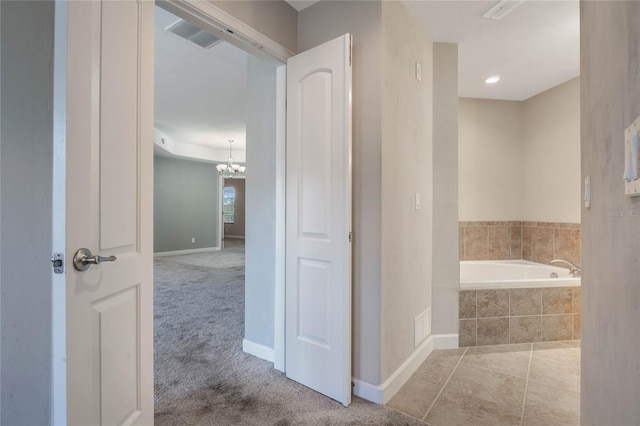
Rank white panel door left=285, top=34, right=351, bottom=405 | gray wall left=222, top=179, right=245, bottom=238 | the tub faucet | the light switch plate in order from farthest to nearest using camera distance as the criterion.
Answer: gray wall left=222, top=179, right=245, bottom=238, the tub faucet, white panel door left=285, top=34, right=351, bottom=405, the light switch plate

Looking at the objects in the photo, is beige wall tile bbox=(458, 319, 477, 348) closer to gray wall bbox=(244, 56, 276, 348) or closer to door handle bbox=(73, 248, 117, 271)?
gray wall bbox=(244, 56, 276, 348)

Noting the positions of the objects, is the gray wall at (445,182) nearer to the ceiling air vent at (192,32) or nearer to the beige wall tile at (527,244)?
the beige wall tile at (527,244)

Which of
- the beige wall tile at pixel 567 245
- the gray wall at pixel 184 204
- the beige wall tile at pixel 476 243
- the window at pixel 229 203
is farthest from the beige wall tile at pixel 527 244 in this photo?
the window at pixel 229 203

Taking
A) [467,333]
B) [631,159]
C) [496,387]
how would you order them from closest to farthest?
[631,159]
[496,387]
[467,333]

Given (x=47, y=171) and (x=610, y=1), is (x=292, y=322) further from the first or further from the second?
(x=610, y=1)

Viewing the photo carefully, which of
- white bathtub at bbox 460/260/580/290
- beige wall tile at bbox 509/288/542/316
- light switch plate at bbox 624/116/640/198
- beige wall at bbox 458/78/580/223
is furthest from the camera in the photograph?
beige wall at bbox 458/78/580/223

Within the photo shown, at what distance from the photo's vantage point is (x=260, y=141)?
7.71 feet

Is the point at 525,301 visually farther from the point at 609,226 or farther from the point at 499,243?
the point at 609,226

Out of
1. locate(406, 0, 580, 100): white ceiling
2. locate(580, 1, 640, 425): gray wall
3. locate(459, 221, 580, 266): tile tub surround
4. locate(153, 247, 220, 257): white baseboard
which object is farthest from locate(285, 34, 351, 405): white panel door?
locate(153, 247, 220, 257): white baseboard

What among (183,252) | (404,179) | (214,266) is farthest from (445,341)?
(183,252)

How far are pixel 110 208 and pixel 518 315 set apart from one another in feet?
9.93

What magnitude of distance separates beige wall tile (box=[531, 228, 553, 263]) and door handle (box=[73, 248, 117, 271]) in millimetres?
4075

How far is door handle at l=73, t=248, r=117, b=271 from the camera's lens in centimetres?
97

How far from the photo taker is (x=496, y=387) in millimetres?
2002
